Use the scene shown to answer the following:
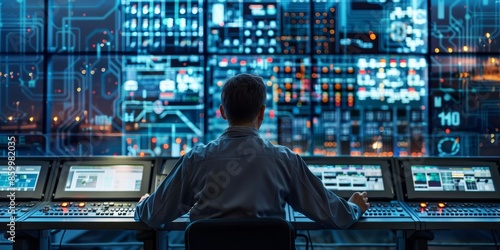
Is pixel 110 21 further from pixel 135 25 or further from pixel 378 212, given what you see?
pixel 378 212

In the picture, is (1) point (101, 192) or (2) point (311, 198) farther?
(1) point (101, 192)

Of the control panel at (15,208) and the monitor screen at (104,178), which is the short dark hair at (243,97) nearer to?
the monitor screen at (104,178)

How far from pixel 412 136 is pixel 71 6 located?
289 centimetres

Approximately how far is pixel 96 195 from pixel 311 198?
1363 millimetres

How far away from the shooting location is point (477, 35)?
4.13 metres

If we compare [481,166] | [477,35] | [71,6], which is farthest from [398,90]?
[71,6]

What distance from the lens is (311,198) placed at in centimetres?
187

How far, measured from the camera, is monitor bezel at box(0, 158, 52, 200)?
2.79 meters

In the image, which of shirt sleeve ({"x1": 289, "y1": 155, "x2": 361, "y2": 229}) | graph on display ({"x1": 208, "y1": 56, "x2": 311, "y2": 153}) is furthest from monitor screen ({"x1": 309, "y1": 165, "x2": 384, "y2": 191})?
graph on display ({"x1": 208, "y1": 56, "x2": 311, "y2": 153})

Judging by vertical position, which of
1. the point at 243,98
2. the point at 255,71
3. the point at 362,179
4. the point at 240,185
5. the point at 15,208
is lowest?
the point at 15,208

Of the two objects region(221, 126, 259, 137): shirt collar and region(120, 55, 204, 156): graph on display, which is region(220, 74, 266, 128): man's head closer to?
region(221, 126, 259, 137): shirt collar

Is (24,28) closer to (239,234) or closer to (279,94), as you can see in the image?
(279,94)

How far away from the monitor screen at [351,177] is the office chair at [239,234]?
1.29 meters

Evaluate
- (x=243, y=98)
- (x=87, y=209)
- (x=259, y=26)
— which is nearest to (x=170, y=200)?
(x=243, y=98)
